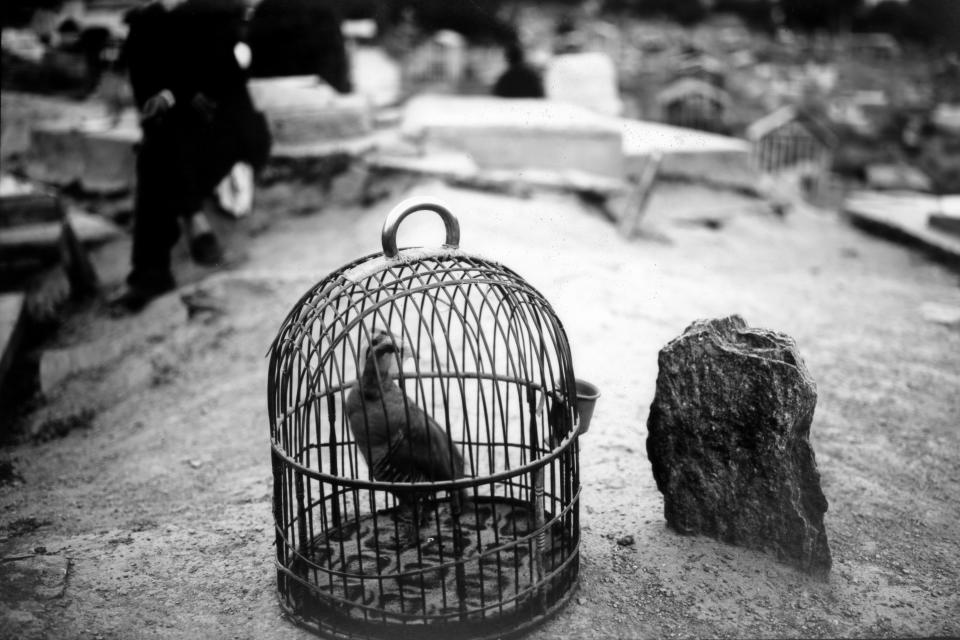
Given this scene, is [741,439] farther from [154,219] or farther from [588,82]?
[588,82]

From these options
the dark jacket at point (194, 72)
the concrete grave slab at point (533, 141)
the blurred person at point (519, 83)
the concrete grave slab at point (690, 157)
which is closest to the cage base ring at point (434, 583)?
the dark jacket at point (194, 72)

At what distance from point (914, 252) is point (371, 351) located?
9.24 m

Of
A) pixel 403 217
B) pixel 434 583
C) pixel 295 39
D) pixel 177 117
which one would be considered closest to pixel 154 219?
pixel 177 117

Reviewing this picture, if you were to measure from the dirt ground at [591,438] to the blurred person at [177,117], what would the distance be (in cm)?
63

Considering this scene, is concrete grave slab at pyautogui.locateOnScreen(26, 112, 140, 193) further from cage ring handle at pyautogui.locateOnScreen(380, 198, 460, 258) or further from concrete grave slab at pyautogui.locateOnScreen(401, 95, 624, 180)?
cage ring handle at pyautogui.locateOnScreen(380, 198, 460, 258)

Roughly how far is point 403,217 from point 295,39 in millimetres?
8972

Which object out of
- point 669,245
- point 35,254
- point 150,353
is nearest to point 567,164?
point 669,245

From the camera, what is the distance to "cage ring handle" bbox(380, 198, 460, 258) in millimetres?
3180

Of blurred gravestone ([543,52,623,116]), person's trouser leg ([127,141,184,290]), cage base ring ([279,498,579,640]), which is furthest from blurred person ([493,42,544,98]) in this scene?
cage base ring ([279,498,579,640])

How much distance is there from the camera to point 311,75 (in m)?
11.4

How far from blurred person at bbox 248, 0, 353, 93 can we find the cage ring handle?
847cm

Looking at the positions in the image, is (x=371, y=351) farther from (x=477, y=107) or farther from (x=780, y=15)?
(x=780, y=15)

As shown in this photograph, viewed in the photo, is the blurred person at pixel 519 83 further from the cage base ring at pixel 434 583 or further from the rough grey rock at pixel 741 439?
the cage base ring at pixel 434 583

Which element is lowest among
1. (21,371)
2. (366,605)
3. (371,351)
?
(21,371)
